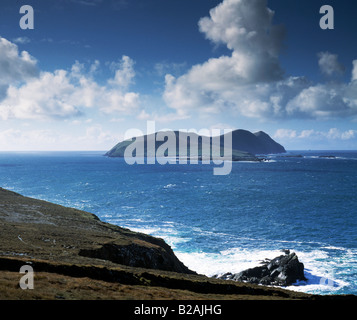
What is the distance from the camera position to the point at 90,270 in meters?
21.5

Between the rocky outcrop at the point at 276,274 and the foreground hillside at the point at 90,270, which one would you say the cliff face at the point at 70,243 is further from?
the rocky outcrop at the point at 276,274

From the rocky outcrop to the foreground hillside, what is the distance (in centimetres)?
979

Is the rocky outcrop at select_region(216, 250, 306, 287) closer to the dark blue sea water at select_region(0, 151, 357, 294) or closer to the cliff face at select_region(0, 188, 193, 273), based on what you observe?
the dark blue sea water at select_region(0, 151, 357, 294)

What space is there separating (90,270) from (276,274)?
3021 cm

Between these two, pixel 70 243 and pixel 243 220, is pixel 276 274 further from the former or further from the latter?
pixel 70 243

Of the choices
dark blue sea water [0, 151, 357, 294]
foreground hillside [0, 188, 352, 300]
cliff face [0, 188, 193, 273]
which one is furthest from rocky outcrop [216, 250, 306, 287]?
foreground hillside [0, 188, 352, 300]

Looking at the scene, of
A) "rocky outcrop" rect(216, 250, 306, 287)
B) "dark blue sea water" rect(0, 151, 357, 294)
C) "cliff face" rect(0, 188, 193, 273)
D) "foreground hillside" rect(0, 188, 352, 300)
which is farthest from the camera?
"dark blue sea water" rect(0, 151, 357, 294)

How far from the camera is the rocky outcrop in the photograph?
1517 inches

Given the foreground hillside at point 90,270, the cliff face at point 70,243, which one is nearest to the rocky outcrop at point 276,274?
the cliff face at point 70,243

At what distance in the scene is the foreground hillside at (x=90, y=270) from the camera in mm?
17520

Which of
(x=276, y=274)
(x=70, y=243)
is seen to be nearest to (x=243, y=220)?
(x=276, y=274)

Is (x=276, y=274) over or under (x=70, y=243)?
under
